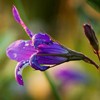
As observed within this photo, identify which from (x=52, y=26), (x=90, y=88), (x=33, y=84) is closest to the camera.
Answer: (x=90, y=88)

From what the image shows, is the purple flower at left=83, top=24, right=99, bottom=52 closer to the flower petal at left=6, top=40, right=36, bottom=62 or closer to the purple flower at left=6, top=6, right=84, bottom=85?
the purple flower at left=6, top=6, right=84, bottom=85

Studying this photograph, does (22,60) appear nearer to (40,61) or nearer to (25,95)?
(40,61)

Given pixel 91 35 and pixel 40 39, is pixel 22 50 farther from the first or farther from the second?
pixel 91 35

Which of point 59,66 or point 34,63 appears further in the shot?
point 59,66

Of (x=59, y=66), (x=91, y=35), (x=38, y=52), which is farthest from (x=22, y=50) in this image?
(x=59, y=66)

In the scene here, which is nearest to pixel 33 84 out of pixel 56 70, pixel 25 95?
pixel 25 95

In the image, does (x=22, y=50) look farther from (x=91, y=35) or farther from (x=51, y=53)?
(x=91, y=35)
